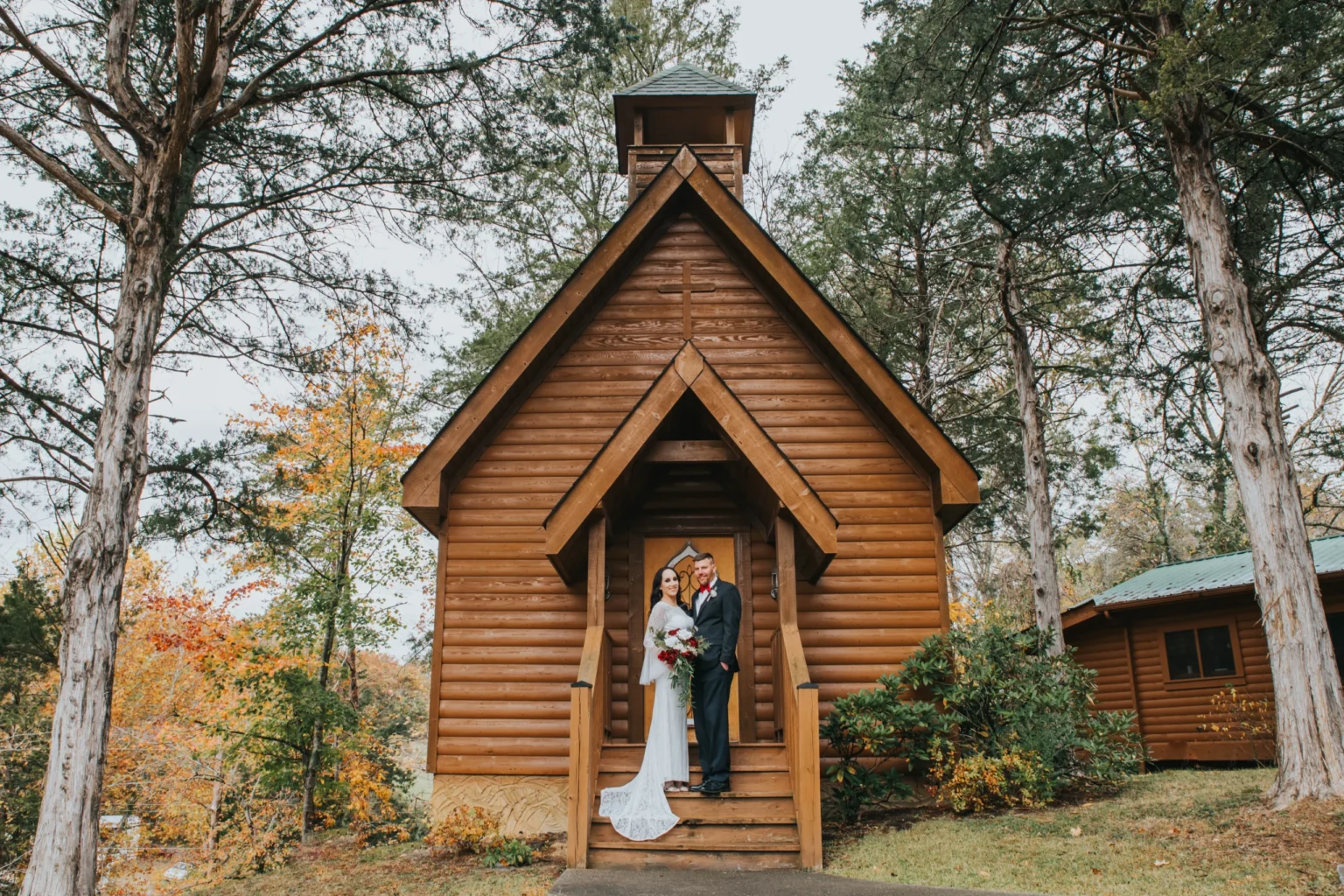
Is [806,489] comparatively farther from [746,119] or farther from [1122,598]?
[1122,598]

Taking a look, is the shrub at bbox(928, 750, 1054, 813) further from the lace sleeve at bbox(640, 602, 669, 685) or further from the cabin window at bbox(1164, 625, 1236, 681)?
the cabin window at bbox(1164, 625, 1236, 681)

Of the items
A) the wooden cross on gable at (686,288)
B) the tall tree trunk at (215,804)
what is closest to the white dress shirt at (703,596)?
the wooden cross on gable at (686,288)

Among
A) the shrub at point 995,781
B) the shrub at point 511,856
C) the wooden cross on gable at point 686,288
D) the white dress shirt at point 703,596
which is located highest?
the wooden cross on gable at point 686,288

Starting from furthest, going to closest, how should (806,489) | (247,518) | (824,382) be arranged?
(247,518) → (824,382) → (806,489)

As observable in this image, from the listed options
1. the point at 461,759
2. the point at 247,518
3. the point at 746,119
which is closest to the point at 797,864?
the point at 461,759

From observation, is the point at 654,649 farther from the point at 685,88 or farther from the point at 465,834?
the point at 685,88

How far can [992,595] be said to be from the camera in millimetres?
28469

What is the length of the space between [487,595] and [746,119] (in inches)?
308

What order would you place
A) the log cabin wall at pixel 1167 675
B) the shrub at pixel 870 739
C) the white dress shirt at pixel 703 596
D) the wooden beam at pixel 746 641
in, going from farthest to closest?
the log cabin wall at pixel 1167 675 < the wooden beam at pixel 746 641 < the shrub at pixel 870 739 < the white dress shirt at pixel 703 596

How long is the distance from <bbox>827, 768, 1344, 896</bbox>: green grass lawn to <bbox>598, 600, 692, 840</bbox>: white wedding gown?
1.31 metres

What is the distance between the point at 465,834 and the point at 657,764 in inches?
83.2

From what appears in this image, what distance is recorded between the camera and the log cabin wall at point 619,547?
8.81m

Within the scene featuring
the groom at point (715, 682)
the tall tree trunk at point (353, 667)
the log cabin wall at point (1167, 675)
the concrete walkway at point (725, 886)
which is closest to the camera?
the concrete walkway at point (725, 886)

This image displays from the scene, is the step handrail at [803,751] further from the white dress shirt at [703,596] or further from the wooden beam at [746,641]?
the wooden beam at [746,641]
